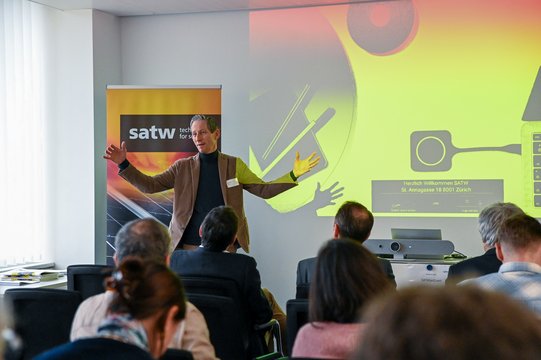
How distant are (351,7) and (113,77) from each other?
2.51 metres

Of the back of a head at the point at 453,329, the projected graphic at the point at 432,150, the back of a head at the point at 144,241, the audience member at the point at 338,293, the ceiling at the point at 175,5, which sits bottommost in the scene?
the audience member at the point at 338,293

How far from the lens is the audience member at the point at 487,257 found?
411 cm

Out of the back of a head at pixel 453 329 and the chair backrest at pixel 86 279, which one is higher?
the back of a head at pixel 453 329

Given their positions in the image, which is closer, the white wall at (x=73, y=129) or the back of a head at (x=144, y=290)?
the back of a head at (x=144, y=290)

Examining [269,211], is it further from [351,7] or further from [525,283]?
[525,283]

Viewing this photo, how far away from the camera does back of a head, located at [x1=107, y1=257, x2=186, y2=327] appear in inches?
79.3

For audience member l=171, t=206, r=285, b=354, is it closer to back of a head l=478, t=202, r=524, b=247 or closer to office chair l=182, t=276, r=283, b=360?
office chair l=182, t=276, r=283, b=360

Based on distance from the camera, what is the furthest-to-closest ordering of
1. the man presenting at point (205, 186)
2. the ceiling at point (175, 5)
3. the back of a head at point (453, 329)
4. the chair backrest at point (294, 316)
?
the ceiling at point (175, 5) → the man presenting at point (205, 186) → the chair backrest at point (294, 316) → the back of a head at point (453, 329)

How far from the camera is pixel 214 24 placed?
779 cm

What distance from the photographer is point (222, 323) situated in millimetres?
3660

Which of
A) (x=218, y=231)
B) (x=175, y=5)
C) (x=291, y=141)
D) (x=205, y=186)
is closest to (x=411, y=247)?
(x=205, y=186)

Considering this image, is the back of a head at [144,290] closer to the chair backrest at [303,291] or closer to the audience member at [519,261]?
the audience member at [519,261]

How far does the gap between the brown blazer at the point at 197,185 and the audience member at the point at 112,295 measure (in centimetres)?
262

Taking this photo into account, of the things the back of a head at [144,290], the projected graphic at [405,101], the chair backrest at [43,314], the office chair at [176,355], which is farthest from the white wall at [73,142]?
the back of a head at [144,290]
